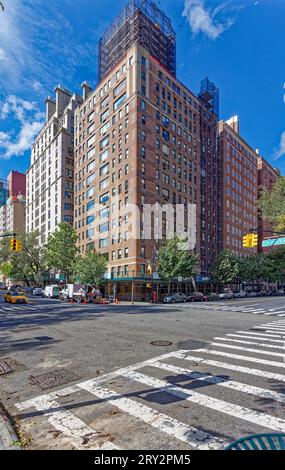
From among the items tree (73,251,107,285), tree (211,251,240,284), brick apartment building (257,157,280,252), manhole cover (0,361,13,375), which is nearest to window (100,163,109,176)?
tree (73,251,107,285)

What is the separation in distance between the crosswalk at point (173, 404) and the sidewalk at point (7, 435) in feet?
1.93

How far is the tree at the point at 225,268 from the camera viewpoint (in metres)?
57.7

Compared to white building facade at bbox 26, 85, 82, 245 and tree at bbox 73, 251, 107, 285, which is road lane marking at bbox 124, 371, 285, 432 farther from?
white building facade at bbox 26, 85, 82, 245

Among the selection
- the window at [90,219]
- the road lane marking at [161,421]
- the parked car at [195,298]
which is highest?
the window at [90,219]

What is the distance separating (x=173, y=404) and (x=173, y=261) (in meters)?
38.4

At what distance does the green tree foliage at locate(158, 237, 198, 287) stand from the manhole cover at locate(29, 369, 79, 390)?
36.2 meters

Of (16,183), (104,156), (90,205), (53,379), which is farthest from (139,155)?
(16,183)

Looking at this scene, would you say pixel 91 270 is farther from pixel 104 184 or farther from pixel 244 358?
pixel 244 358

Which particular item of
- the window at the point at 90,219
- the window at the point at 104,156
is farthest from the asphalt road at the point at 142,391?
the window at the point at 104,156

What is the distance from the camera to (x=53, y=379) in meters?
6.93

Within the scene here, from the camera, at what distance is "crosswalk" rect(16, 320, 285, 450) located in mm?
4297

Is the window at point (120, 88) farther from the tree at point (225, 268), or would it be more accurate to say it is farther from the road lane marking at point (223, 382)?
the road lane marking at point (223, 382)
